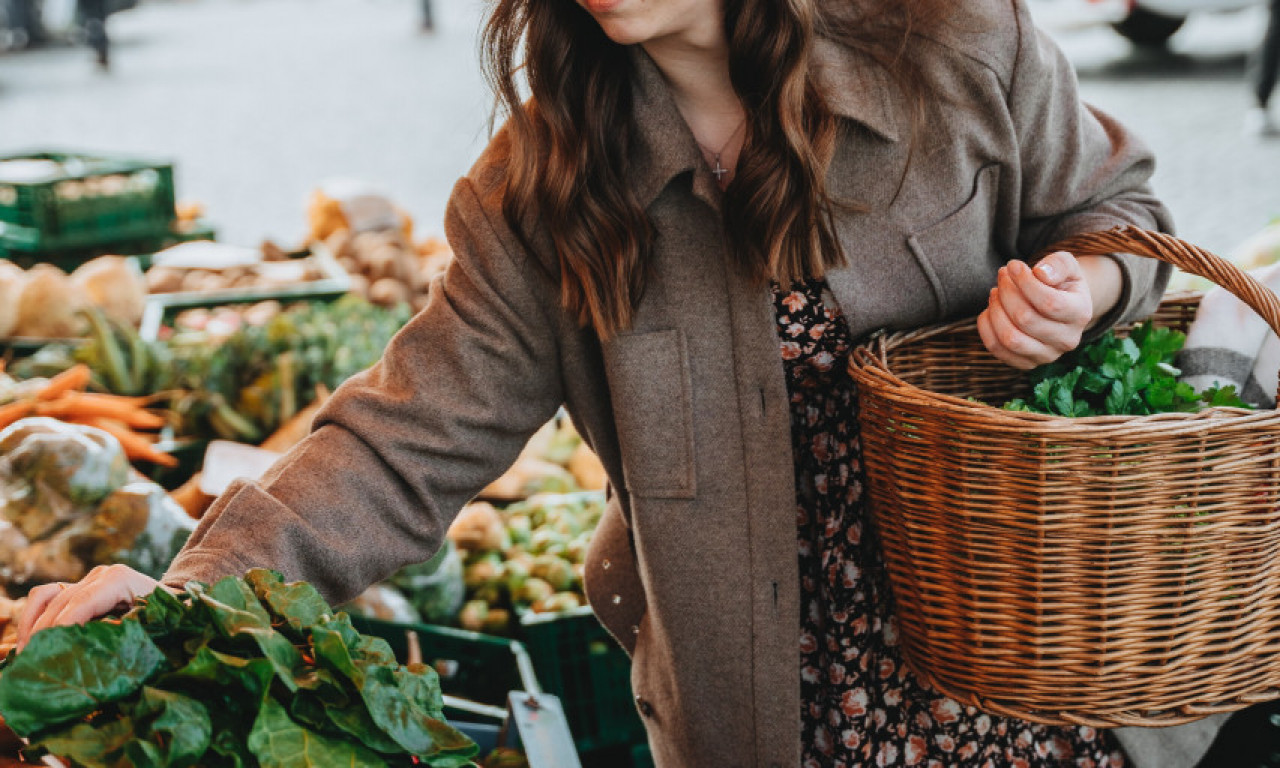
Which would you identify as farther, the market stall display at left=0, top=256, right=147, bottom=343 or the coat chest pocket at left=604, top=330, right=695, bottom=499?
the market stall display at left=0, top=256, right=147, bottom=343

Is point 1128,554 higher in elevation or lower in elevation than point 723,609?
higher

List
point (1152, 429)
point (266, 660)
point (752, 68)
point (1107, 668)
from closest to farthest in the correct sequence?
1. point (266, 660)
2. point (1152, 429)
3. point (1107, 668)
4. point (752, 68)

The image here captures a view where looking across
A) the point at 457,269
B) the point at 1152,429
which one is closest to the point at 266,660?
the point at 457,269

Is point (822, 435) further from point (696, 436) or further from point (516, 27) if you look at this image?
point (516, 27)

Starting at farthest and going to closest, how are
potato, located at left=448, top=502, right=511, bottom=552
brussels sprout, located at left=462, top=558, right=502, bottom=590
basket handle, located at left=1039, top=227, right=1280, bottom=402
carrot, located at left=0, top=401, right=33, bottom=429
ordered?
potato, located at left=448, top=502, right=511, bottom=552 → brussels sprout, located at left=462, top=558, right=502, bottom=590 → carrot, located at left=0, top=401, right=33, bottom=429 → basket handle, located at left=1039, top=227, right=1280, bottom=402

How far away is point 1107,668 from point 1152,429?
1.00 feet

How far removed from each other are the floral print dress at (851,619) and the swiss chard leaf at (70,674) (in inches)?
37.3

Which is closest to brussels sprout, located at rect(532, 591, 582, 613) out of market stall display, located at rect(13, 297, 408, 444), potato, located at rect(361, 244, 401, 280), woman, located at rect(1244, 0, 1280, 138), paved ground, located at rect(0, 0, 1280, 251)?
market stall display, located at rect(13, 297, 408, 444)

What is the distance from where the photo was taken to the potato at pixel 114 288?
153 inches

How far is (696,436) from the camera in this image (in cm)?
170

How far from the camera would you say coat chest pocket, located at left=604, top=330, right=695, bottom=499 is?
169cm

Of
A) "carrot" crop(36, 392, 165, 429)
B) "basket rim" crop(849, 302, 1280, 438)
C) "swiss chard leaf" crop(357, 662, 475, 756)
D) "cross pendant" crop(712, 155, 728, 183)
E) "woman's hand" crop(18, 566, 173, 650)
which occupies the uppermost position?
"cross pendant" crop(712, 155, 728, 183)

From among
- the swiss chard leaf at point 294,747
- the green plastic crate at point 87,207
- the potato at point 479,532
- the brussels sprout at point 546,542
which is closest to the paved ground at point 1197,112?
the brussels sprout at point 546,542

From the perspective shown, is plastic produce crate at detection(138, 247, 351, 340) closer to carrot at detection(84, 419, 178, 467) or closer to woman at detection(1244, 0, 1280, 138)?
carrot at detection(84, 419, 178, 467)
